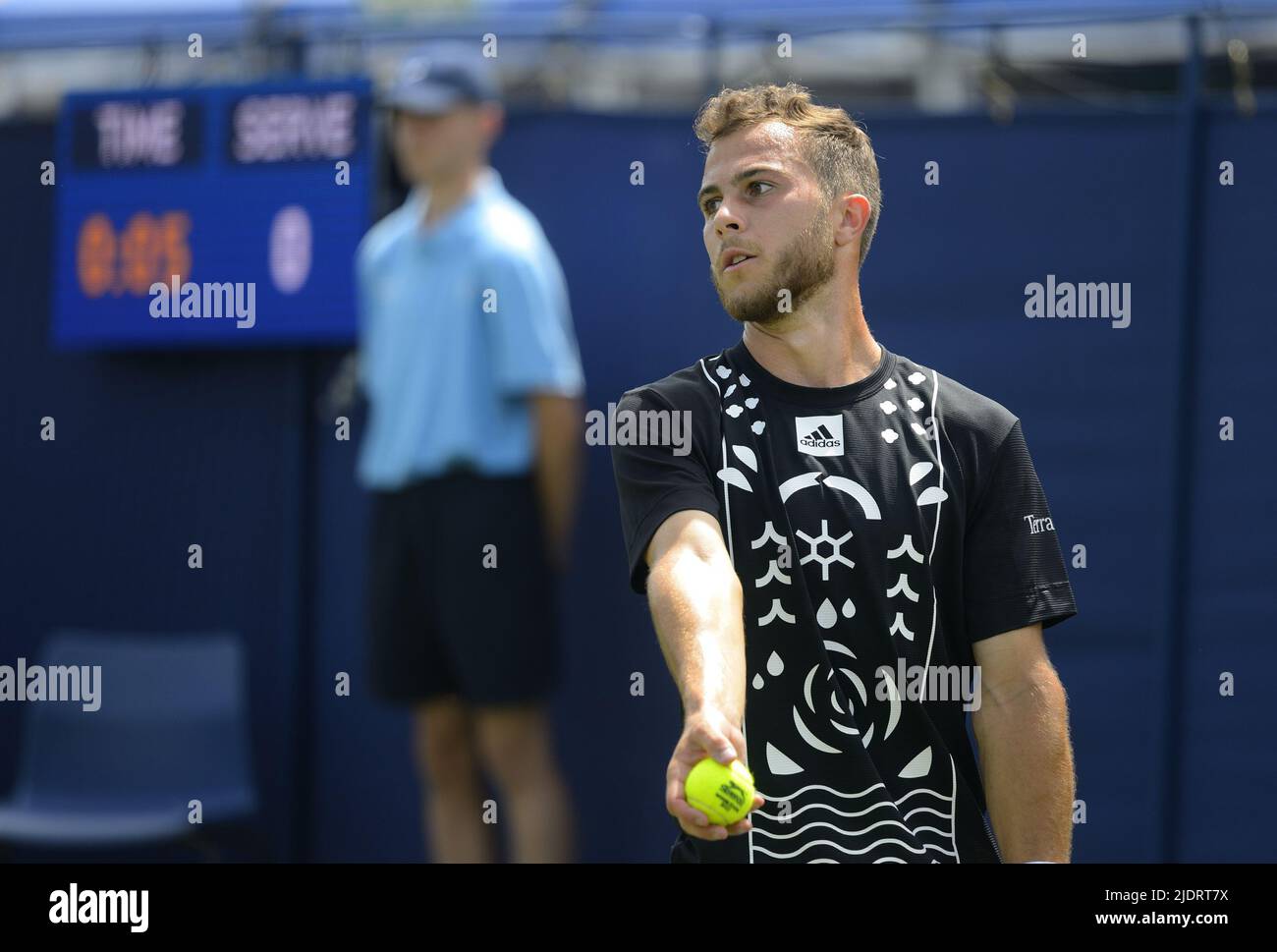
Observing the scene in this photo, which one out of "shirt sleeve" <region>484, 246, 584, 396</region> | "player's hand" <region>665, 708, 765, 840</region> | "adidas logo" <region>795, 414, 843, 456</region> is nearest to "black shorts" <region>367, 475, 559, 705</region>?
"shirt sleeve" <region>484, 246, 584, 396</region>

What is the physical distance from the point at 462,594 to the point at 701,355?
72 centimetres

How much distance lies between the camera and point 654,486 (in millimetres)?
1983

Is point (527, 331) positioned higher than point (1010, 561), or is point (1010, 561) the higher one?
point (527, 331)

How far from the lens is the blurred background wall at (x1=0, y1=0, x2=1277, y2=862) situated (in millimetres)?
2875

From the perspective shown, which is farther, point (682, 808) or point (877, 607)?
point (877, 607)

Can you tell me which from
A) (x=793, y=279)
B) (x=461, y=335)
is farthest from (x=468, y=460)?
(x=793, y=279)

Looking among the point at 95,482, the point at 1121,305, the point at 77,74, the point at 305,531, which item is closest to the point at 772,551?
the point at 1121,305

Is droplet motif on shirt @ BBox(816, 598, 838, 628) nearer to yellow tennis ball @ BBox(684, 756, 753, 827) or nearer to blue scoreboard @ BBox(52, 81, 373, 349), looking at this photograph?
yellow tennis ball @ BBox(684, 756, 753, 827)

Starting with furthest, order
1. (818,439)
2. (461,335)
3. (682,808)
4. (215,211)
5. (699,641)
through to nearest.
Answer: (215,211), (461,335), (818,439), (699,641), (682,808)

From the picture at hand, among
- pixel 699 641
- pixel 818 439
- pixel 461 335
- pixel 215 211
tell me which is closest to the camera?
pixel 699 641

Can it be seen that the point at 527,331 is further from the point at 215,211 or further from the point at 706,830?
the point at 706,830

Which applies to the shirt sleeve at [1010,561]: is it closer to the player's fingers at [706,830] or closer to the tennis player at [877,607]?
the tennis player at [877,607]

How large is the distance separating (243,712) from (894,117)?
1.93 m
